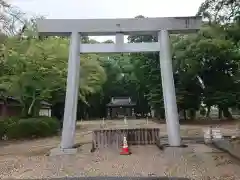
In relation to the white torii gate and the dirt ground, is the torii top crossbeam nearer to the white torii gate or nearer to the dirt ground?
the white torii gate

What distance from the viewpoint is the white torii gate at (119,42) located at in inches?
635

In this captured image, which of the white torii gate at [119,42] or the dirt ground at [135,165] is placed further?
the white torii gate at [119,42]

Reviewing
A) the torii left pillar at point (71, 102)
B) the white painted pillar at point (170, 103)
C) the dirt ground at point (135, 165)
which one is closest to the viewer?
the dirt ground at point (135, 165)

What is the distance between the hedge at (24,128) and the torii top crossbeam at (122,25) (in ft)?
32.7

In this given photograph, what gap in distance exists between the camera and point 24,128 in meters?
25.0

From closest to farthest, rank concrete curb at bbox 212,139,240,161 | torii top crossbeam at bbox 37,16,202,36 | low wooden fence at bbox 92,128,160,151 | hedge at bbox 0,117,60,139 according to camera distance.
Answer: concrete curb at bbox 212,139,240,161
torii top crossbeam at bbox 37,16,202,36
low wooden fence at bbox 92,128,160,151
hedge at bbox 0,117,60,139

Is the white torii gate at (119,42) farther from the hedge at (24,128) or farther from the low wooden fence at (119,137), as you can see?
the hedge at (24,128)

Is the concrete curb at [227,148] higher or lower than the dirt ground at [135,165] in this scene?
higher

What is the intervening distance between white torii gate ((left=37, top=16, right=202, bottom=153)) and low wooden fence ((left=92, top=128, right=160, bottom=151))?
1.25 metres

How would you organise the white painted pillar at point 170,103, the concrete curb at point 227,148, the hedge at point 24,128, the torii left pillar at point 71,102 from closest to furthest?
the concrete curb at point 227,148
the torii left pillar at point 71,102
the white painted pillar at point 170,103
the hedge at point 24,128

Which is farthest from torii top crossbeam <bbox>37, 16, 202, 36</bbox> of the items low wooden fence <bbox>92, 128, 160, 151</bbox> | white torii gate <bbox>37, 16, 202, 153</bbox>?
low wooden fence <bbox>92, 128, 160, 151</bbox>

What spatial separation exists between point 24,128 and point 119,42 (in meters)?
11.7

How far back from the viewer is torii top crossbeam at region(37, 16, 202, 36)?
1641 cm

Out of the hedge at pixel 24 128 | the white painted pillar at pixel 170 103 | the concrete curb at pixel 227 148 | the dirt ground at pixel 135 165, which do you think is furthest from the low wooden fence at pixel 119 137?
the hedge at pixel 24 128
